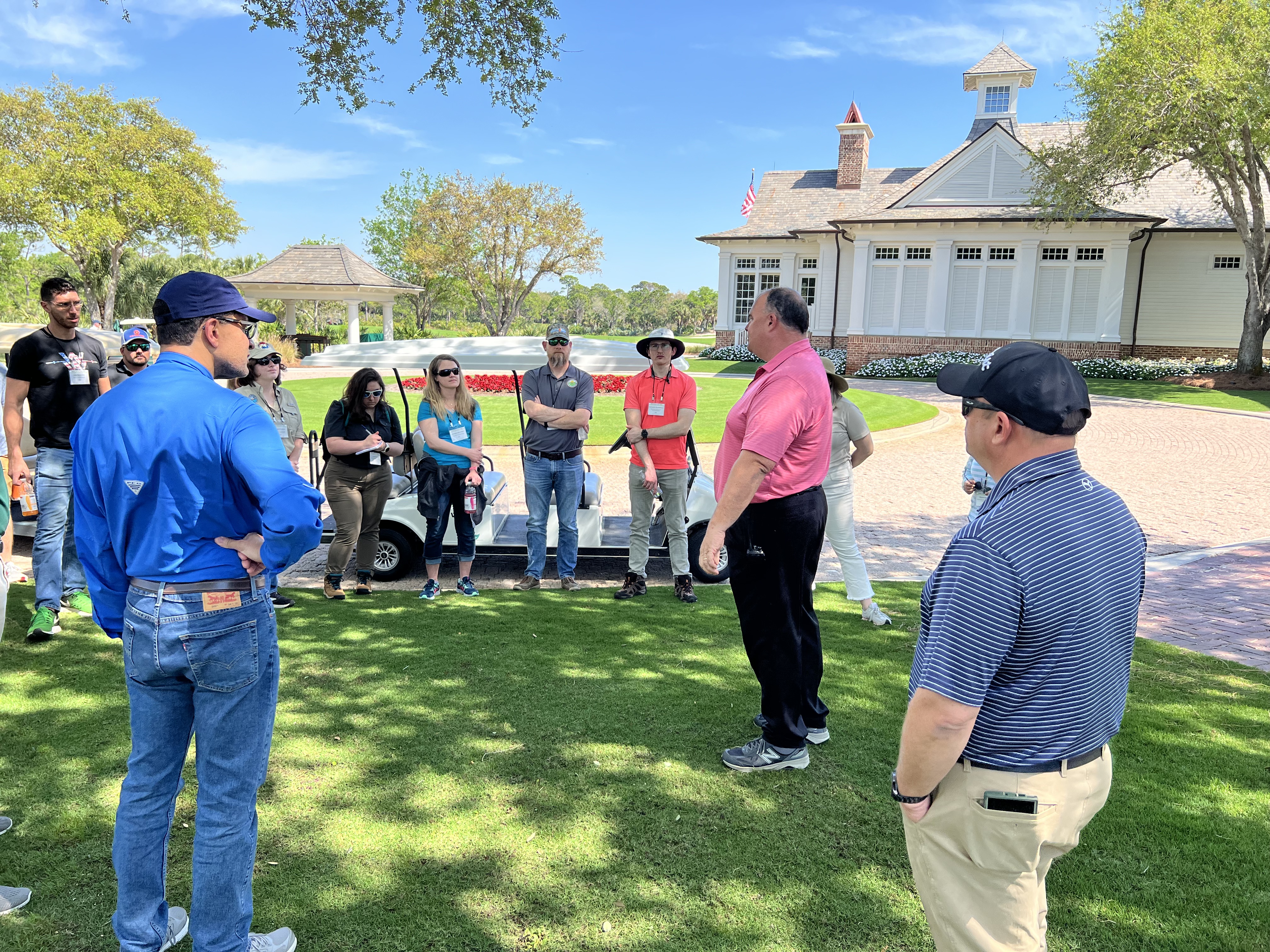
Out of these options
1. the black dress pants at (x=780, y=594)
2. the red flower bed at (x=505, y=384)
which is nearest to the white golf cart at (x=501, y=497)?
the black dress pants at (x=780, y=594)

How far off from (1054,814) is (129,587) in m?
2.46

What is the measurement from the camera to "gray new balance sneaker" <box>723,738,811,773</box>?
3.92m

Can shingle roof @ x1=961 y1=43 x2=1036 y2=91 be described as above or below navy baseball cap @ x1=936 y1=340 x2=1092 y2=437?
above

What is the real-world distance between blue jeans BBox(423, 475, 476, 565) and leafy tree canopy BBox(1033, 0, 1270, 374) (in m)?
22.1

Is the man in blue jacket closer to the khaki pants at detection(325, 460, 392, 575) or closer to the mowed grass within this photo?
the mowed grass

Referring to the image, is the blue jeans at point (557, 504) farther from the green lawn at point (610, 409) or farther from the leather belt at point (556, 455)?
the green lawn at point (610, 409)

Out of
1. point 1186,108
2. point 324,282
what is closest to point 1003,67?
point 1186,108

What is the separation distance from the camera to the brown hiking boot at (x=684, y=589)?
6.65 metres

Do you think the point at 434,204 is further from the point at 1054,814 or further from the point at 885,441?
the point at 1054,814

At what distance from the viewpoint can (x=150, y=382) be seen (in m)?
2.28

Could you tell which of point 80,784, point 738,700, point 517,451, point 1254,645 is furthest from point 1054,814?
point 517,451

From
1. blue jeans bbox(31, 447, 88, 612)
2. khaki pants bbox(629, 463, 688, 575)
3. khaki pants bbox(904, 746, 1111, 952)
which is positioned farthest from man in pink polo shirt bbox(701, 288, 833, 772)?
blue jeans bbox(31, 447, 88, 612)

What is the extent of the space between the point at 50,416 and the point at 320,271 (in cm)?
4046

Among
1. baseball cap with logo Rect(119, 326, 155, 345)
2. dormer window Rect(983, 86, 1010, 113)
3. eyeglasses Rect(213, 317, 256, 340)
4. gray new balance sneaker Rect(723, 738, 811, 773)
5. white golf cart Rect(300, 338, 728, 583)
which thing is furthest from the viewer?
dormer window Rect(983, 86, 1010, 113)
